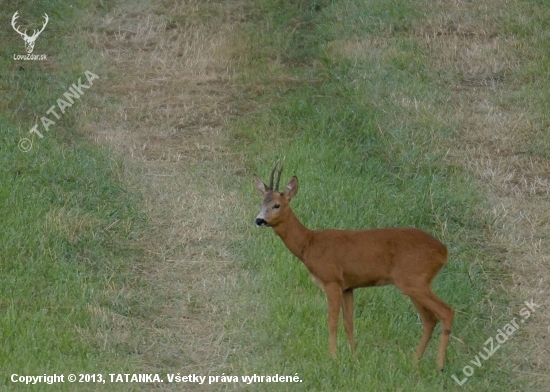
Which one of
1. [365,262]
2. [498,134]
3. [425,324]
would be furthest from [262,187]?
[498,134]

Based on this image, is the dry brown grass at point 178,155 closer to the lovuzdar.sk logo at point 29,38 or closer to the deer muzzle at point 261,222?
the lovuzdar.sk logo at point 29,38

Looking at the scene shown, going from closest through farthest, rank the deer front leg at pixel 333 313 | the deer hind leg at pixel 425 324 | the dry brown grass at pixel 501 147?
the deer front leg at pixel 333 313
the deer hind leg at pixel 425 324
the dry brown grass at pixel 501 147

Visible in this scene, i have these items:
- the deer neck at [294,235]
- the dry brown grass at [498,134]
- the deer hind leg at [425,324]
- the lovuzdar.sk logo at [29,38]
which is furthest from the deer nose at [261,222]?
the lovuzdar.sk logo at [29,38]

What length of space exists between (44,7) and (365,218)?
8917 millimetres

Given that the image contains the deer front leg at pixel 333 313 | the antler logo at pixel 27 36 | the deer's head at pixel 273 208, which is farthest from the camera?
the antler logo at pixel 27 36

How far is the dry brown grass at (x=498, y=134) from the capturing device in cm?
957

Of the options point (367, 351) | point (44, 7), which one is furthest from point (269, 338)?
point (44, 7)

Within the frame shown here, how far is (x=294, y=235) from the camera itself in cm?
844

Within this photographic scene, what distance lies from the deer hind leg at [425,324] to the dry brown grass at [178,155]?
159cm

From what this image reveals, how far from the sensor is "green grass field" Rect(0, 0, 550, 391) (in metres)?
8.21

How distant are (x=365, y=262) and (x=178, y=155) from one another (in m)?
5.43

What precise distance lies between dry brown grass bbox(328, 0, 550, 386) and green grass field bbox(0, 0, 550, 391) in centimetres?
4

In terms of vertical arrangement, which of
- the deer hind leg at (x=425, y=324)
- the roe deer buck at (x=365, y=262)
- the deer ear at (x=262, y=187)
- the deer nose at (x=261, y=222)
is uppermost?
the deer ear at (x=262, y=187)

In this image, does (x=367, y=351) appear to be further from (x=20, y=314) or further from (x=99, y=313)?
(x=20, y=314)
